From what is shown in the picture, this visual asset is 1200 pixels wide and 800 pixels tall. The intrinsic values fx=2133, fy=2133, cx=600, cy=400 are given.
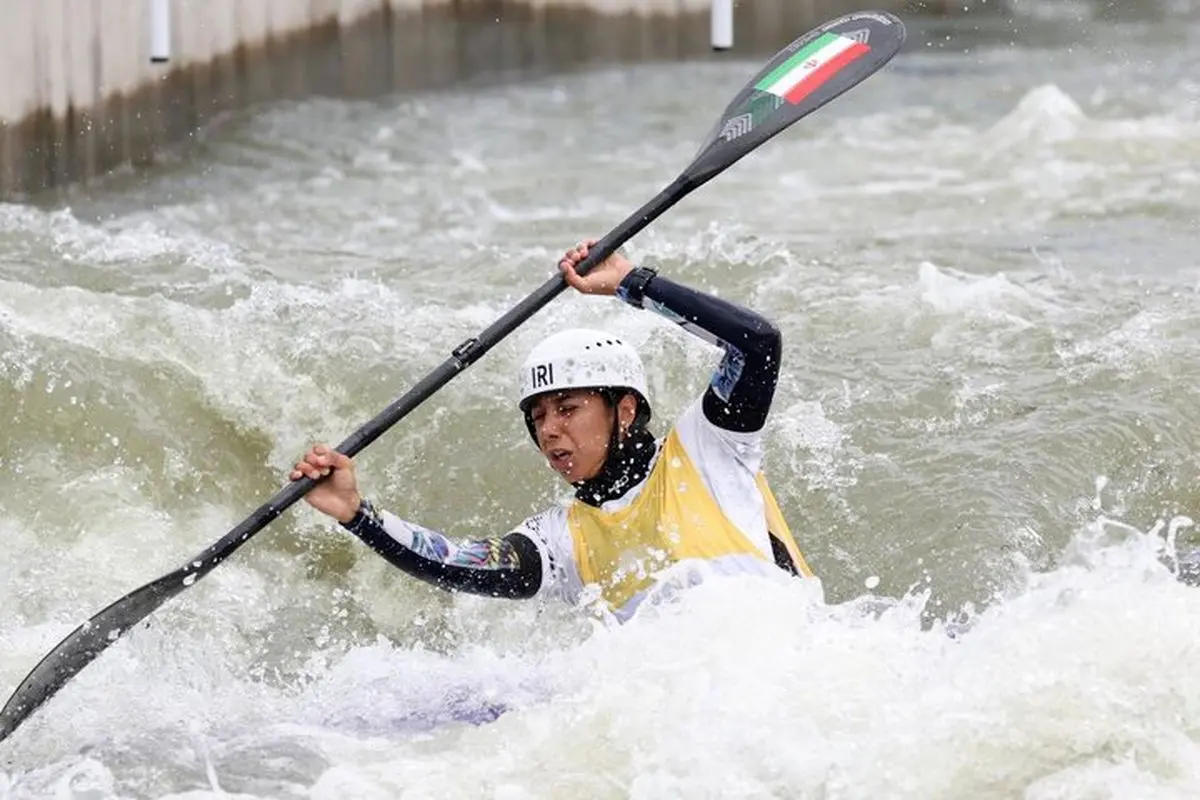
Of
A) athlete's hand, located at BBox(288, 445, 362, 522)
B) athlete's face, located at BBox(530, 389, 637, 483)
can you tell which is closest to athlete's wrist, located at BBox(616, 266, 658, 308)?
athlete's face, located at BBox(530, 389, 637, 483)

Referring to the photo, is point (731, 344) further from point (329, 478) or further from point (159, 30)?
point (159, 30)

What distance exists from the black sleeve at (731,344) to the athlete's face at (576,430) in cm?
24

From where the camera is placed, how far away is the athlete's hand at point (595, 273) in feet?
15.6

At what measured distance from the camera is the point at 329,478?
470 cm

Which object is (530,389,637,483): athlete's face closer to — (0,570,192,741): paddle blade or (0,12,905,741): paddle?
(0,12,905,741): paddle

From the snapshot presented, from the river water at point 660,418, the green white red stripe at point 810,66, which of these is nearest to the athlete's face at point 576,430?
the river water at point 660,418

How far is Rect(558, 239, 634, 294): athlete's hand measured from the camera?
4.75 meters

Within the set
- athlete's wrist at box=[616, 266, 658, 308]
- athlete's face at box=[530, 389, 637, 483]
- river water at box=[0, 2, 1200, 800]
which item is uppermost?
athlete's wrist at box=[616, 266, 658, 308]

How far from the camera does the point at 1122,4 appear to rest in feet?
52.4

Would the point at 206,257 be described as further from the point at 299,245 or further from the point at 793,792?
the point at 793,792

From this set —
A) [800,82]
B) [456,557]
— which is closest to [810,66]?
[800,82]

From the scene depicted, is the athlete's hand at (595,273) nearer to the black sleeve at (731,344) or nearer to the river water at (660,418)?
the black sleeve at (731,344)

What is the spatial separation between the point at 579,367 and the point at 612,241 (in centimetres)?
31

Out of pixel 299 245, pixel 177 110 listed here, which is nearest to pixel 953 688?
pixel 299 245
